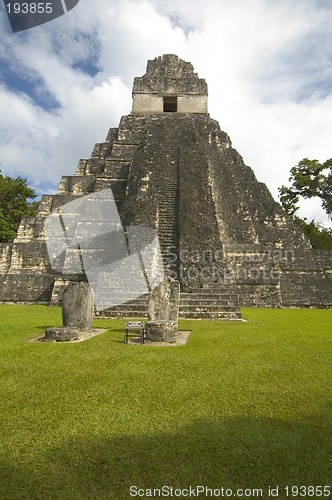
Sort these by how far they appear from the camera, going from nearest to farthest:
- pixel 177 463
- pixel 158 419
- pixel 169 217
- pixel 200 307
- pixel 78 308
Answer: pixel 177 463 < pixel 158 419 < pixel 78 308 < pixel 200 307 < pixel 169 217

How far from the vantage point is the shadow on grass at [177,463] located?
226cm

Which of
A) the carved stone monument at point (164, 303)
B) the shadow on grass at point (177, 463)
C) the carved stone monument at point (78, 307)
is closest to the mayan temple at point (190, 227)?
the carved stone monument at point (164, 303)

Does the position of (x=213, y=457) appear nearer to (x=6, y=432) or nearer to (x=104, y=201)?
(x=6, y=432)

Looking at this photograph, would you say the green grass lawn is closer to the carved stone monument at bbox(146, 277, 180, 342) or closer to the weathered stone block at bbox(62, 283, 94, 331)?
the weathered stone block at bbox(62, 283, 94, 331)

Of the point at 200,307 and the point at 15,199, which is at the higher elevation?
the point at 15,199

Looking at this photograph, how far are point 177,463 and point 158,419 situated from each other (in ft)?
2.28

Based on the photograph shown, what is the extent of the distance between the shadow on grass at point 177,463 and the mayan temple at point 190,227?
7.02 metres

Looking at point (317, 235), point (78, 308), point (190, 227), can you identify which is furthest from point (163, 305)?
point (317, 235)

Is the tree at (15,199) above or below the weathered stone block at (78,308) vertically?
above

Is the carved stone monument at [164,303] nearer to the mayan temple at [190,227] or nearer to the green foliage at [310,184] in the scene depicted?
the mayan temple at [190,227]

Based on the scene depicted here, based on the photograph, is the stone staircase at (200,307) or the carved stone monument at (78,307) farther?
the stone staircase at (200,307)

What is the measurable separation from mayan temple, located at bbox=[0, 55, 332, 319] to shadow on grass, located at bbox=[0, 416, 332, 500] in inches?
276

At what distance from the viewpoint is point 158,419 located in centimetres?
318

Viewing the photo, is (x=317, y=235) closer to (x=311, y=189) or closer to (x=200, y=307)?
(x=311, y=189)
